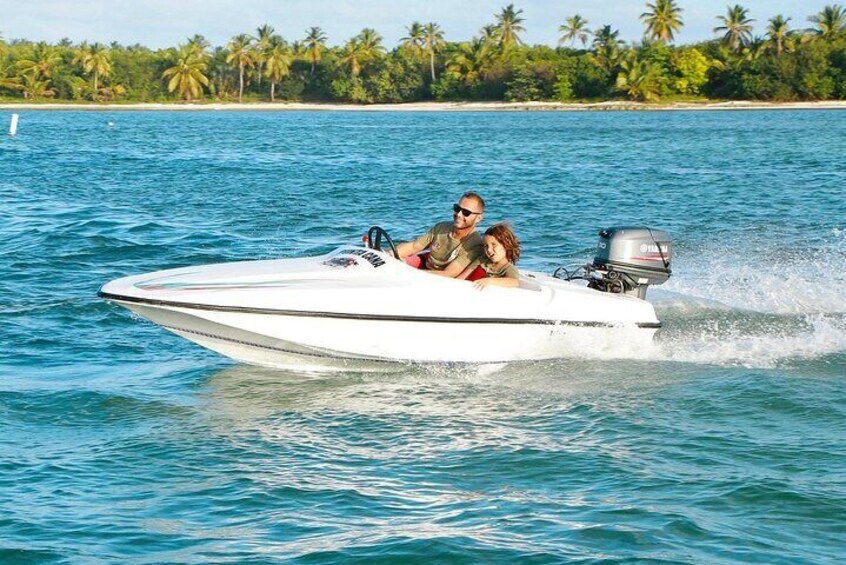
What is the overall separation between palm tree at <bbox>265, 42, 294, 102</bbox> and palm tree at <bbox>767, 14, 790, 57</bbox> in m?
50.3

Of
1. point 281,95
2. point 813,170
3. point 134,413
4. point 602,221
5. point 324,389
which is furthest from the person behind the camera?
point 281,95

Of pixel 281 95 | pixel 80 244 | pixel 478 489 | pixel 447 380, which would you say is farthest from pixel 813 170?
pixel 281 95

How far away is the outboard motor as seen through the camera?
36.6ft

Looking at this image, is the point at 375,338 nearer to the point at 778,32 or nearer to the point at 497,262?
the point at 497,262

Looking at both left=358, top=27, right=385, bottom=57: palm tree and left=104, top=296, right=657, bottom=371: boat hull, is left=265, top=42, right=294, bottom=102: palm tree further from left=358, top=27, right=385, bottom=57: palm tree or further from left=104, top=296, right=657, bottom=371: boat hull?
left=104, top=296, right=657, bottom=371: boat hull

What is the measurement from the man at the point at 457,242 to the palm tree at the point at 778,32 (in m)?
105

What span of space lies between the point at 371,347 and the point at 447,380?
75 centimetres

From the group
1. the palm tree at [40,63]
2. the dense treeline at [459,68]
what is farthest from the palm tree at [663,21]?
the palm tree at [40,63]

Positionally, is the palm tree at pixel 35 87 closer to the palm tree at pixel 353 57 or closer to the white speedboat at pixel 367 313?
the palm tree at pixel 353 57

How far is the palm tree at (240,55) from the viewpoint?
128m

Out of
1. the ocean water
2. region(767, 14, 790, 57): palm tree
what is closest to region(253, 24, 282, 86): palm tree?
region(767, 14, 790, 57): palm tree

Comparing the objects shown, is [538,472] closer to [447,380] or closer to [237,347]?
[447,380]

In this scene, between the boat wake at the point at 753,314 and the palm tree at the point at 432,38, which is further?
the palm tree at the point at 432,38

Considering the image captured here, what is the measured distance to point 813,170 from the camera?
36.7m
